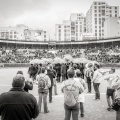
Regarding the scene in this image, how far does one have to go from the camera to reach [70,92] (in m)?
3.97

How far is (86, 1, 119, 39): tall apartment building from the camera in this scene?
94375 millimetres

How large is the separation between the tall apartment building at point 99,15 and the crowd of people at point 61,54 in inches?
1761

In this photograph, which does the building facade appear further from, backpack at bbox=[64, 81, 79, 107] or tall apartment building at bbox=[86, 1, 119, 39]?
backpack at bbox=[64, 81, 79, 107]

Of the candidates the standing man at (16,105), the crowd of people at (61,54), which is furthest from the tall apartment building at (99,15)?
the standing man at (16,105)

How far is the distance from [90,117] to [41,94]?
79.7 inches

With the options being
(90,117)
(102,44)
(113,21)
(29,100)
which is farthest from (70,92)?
(113,21)

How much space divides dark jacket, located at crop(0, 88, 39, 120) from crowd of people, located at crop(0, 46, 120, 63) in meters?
37.3

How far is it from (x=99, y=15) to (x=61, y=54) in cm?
5788

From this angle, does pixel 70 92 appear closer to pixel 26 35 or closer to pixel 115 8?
pixel 26 35

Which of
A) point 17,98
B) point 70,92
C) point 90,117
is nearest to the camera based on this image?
point 17,98

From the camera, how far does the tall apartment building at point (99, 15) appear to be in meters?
94.4

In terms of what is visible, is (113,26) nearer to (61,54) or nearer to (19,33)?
(61,54)

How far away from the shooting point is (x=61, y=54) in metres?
49.8

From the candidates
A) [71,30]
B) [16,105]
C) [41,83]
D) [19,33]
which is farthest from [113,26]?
[16,105]
